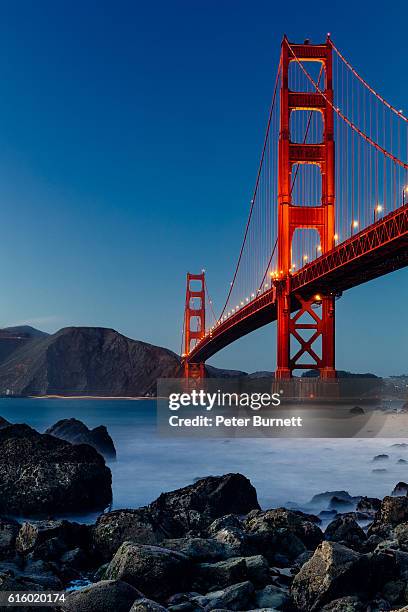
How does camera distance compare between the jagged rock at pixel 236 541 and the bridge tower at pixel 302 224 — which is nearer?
the jagged rock at pixel 236 541

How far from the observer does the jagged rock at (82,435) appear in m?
15.1

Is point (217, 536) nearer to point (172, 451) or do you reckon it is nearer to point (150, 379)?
point (172, 451)

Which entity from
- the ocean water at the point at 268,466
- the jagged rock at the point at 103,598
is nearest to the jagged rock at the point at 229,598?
the jagged rock at the point at 103,598

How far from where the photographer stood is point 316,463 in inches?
616

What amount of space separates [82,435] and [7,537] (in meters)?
8.83

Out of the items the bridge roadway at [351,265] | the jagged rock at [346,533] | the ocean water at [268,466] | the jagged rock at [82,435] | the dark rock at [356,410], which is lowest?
the ocean water at [268,466]

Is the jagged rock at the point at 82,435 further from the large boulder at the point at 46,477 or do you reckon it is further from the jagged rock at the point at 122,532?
the jagged rock at the point at 122,532

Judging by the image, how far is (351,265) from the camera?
24.0 meters

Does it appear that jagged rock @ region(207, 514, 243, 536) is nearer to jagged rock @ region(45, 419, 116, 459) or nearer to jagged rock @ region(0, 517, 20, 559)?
jagged rock @ region(0, 517, 20, 559)

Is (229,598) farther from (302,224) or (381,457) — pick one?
(302,224)

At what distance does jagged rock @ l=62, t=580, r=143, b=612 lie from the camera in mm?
4547

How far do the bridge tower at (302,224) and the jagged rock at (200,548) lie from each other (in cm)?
2363

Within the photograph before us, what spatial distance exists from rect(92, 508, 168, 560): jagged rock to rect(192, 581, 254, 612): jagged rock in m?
1.37

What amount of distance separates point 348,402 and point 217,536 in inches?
888
